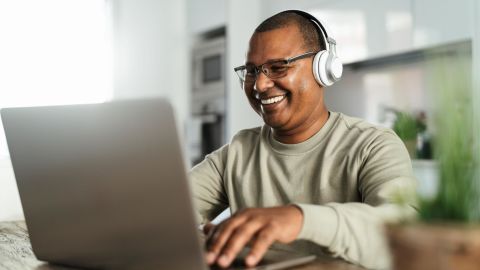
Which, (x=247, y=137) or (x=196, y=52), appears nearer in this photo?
(x=247, y=137)

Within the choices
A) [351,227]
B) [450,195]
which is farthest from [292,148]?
[450,195]

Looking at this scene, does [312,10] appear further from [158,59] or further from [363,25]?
[158,59]

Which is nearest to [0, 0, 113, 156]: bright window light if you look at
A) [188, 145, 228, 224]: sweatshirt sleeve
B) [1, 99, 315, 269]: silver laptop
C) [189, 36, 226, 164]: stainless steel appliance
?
[189, 36, 226, 164]: stainless steel appliance

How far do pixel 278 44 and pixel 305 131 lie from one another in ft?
0.80

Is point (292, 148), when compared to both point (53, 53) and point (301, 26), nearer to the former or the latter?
point (301, 26)

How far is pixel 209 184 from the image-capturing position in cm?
151

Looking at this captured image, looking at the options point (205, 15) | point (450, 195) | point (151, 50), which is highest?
point (205, 15)

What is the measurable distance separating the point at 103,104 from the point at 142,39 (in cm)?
452

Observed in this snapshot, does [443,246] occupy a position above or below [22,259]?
above

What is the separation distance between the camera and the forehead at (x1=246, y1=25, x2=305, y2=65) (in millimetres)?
1369

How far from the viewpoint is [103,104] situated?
69 cm

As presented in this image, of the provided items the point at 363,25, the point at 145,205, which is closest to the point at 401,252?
the point at 145,205

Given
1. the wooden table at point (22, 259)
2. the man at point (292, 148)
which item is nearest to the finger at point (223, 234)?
the wooden table at point (22, 259)

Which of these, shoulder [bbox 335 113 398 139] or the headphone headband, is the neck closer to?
shoulder [bbox 335 113 398 139]
